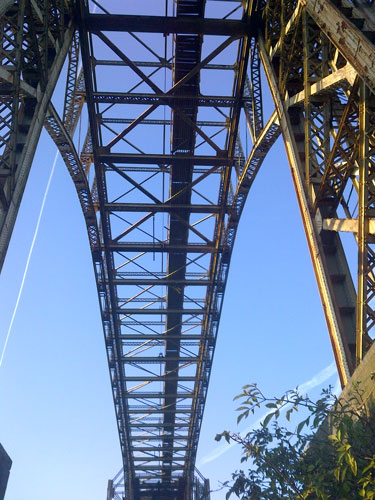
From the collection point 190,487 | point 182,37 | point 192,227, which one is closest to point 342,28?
point 182,37

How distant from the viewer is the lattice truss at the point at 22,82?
409 inches

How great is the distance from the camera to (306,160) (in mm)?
10906

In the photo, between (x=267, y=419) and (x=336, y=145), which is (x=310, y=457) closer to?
(x=267, y=419)

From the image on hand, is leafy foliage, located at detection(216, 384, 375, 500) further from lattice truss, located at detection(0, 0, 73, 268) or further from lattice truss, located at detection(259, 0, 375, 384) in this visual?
lattice truss, located at detection(0, 0, 73, 268)

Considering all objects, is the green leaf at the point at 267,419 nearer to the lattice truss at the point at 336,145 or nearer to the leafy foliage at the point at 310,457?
the leafy foliage at the point at 310,457

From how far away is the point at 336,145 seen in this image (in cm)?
950

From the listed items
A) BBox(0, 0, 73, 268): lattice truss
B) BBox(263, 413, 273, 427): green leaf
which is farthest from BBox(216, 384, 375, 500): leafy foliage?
BBox(0, 0, 73, 268): lattice truss

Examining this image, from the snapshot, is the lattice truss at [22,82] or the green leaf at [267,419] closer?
the green leaf at [267,419]

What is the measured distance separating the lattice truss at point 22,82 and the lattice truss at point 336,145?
508 cm

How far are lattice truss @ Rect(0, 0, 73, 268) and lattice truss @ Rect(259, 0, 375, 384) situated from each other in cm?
508

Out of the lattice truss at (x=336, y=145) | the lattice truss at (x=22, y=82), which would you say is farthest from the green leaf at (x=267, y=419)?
the lattice truss at (x=22, y=82)

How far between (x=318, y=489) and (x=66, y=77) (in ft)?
51.0

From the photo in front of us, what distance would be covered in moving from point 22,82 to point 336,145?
6.10 metres

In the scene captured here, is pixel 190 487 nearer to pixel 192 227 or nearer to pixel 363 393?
pixel 192 227
